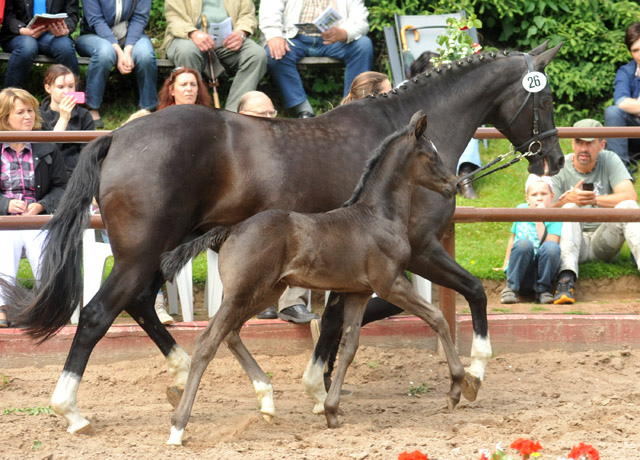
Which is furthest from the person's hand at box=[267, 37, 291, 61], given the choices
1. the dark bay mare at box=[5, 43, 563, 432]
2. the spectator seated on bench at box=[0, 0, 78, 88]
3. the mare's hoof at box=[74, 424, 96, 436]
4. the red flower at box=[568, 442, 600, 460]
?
the red flower at box=[568, 442, 600, 460]

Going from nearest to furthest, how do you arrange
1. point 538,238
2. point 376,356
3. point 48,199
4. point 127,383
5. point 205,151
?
point 205,151 < point 127,383 < point 376,356 < point 48,199 < point 538,238

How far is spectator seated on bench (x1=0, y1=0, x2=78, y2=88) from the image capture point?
8.55m

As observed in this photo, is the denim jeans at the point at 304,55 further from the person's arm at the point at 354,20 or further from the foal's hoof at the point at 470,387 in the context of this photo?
the foal's hoof at the point at 470,387

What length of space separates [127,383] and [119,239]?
4.73 ft

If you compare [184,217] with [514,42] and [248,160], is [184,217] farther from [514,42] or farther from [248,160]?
[514,42]

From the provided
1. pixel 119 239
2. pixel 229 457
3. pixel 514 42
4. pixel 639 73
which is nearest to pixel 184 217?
pixel 119 239

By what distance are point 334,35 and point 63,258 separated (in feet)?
16.7

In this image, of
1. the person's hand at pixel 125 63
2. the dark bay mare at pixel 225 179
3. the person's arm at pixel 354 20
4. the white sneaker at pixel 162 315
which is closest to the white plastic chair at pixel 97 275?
the white sneaker at pixel 162 315

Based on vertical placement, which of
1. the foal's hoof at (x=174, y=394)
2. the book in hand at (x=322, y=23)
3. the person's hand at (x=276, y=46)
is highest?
the book in hand at (x=322, y=23)

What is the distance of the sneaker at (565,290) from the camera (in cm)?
709

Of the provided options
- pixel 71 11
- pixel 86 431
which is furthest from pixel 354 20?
pixel 86 431

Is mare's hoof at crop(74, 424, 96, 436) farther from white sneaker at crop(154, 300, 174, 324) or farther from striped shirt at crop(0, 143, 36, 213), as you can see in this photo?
striped shirt at crop(0, 143, 36, 213)

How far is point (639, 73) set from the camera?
8.95m

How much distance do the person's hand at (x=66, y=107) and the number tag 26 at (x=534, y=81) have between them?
380 centimetres
